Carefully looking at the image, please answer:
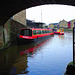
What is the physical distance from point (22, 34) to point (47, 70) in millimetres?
12149

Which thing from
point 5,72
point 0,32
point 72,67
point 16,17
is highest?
point 16,17

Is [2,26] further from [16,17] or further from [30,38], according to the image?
[16,17]

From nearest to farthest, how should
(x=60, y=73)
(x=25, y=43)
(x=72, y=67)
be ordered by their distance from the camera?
1. (x=72, y=67)
2. (x=60, y=73)
3. (x=25, y=43)

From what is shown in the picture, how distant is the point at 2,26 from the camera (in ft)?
48.0

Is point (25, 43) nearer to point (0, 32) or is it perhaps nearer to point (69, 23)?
point (0, 32)

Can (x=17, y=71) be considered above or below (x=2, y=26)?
below

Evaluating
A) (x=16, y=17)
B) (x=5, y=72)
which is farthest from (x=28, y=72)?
(x=16, y=17)

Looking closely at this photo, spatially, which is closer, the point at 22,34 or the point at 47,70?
the point at 47,70

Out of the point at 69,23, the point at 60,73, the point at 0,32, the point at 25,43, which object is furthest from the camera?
the point at 69,23

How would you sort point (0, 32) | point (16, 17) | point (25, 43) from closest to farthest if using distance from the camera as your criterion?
point (0, 32) → point (25, 43) → point (16, 17)

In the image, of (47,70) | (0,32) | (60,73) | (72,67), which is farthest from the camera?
(0,32)

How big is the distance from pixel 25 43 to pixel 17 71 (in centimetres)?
1153

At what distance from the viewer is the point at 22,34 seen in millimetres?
19078

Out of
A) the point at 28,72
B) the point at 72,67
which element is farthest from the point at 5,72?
the point at 72,67
